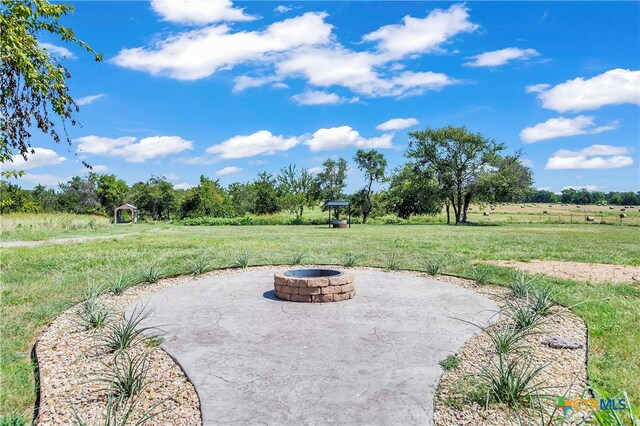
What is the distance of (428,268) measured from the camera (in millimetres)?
8672

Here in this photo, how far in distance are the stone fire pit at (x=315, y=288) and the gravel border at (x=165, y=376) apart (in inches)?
86.9

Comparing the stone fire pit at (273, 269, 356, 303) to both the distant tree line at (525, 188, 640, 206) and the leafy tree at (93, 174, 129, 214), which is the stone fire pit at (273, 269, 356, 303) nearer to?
the leafy tree at (93, 174, 129, 214)

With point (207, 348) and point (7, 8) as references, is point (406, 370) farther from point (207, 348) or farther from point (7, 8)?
point (7, 8)

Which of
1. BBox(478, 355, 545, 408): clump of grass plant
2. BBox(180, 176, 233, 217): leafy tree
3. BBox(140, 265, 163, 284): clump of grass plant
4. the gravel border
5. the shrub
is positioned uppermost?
BBox(180, 176, 233, 217): leafy tree

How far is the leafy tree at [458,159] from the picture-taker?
115 feet

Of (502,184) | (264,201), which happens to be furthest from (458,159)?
(264,201)

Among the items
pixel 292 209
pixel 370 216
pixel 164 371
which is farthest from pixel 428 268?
pixel 292 209

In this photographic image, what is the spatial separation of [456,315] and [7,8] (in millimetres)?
6537

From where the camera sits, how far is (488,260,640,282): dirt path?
340 inches

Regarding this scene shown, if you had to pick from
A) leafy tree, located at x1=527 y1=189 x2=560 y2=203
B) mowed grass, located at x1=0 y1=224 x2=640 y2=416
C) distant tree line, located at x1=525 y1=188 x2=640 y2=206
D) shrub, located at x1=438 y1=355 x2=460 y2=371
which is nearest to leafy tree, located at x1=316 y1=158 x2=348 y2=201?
mowed grass, located at x1=0 y1=224 x2=640 y2=416

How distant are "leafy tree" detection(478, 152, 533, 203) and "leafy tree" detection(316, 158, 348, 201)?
12278 millimetres

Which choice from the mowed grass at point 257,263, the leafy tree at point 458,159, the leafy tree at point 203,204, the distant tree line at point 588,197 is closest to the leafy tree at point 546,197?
the distant tree line at point 588,197

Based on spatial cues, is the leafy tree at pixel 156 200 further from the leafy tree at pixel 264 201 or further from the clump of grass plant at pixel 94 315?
the clump of grass plant at pixel 94 315

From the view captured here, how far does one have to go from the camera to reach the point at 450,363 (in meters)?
3.89
